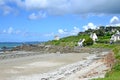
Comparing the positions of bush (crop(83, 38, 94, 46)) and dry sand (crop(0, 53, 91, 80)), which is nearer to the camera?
dry sand (crop(0, 53, 91, 80))

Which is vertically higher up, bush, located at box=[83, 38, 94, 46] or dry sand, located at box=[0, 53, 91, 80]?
bush, located at box=[83, 38, 94, 46]

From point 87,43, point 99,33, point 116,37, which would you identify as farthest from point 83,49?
point 99,33

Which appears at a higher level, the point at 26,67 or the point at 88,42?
the point at 88,42

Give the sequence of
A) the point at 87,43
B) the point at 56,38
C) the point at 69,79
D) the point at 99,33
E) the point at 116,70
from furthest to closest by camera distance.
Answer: the point at 56,38, the point at 99,33, the point at 87,43, the point at 69,79, the point at 116,70

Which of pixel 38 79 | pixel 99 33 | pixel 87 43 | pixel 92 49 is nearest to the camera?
pixel 38 79

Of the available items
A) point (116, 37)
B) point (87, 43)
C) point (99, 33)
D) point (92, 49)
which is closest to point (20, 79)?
point (92, 49)

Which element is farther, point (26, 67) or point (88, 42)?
point (88, 42)

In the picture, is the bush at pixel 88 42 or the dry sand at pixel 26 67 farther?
the bush at pixel 88 42

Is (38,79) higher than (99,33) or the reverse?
the reverse

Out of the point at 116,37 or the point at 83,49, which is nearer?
the point at 83,49

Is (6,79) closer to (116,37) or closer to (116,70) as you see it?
(116,70)

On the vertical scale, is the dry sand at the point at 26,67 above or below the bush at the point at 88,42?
below

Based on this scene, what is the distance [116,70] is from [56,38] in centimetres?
16964

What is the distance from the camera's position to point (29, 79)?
32531mm
